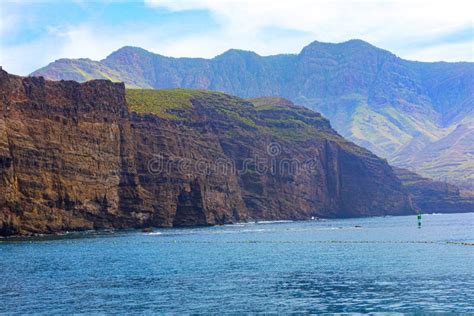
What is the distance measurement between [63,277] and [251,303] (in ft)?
113

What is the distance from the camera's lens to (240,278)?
88438 mm

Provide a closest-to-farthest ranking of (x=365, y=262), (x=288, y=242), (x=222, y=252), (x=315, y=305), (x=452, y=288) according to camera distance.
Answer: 1. (x=315, y=305)
2. (x=452, y=288)
3. (x=365, y=262)
4. (x=222, y=252)
5. (x=288, y=242)

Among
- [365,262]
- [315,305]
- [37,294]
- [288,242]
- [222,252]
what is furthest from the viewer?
[288,242]

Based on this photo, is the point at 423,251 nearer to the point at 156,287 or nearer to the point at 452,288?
the point at 452,288

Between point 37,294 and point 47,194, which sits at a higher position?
point 47,194

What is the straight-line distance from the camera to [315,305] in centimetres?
6619

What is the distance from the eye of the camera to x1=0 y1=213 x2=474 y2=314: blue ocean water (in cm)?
6769

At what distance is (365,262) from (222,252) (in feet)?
109

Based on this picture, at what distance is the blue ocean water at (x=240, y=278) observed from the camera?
2665 inches

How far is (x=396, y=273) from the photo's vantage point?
88.0m

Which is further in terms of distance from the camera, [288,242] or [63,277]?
[288,242]

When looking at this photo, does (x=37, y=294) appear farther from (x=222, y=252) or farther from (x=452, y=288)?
(x=222, y=252)

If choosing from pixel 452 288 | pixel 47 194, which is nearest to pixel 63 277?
pixel 452 288

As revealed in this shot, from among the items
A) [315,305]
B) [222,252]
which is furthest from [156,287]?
[222,252]
